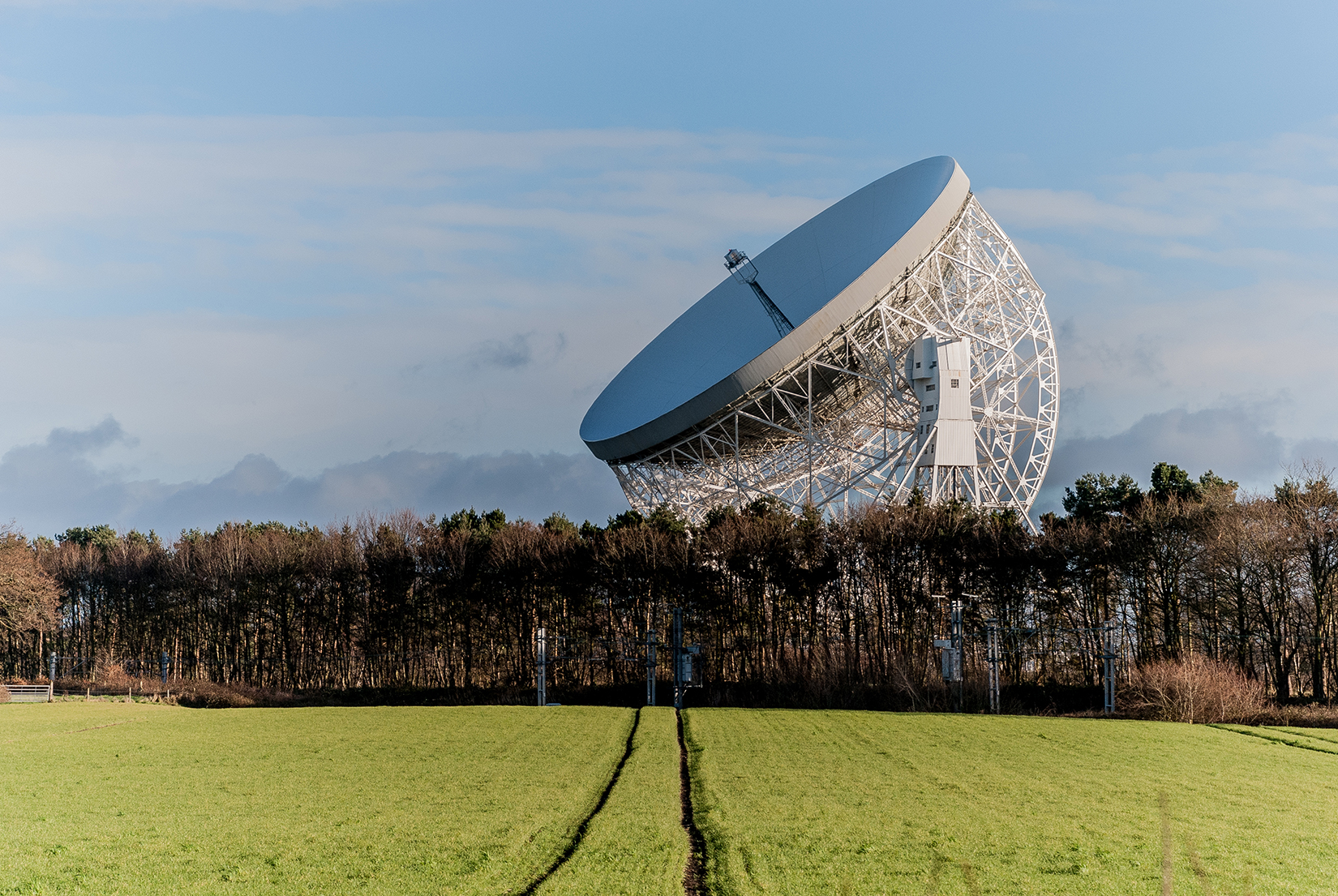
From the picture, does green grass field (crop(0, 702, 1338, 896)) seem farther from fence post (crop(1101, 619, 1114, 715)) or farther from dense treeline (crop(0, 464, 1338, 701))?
dense treeline (crop(0, 464, 1338, 701))

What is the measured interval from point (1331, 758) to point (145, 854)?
2002cm

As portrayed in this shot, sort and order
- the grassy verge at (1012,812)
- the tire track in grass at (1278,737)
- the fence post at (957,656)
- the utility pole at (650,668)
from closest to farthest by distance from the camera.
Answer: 1. the grassy verge at (1012,812)
2. the tire track in grass at (1278,737)
3. the fence post at (957,656)
4. the utility pole at (650,668)

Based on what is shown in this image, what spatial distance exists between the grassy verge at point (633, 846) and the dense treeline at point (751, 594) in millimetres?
18691

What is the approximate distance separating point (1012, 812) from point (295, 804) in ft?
30.8

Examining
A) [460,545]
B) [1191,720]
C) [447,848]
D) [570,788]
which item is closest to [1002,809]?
[570,788]

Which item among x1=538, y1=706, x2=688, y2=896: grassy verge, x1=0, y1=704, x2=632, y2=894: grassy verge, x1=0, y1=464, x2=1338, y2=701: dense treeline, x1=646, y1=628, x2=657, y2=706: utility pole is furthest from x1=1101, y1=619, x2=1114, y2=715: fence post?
x1=538, y1=706, x2=688, y2=896: grassy verge

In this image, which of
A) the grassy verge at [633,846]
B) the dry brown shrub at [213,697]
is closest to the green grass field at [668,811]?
the grassy verge at [633,846]

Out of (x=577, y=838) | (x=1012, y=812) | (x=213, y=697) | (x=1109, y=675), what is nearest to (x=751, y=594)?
(x=1109, y=675)

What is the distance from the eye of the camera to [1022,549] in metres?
36.9

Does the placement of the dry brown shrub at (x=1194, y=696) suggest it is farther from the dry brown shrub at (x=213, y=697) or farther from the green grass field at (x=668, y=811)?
the dry brown shrub at (x=213, y=697)

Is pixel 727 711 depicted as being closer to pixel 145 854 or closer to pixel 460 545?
pixel 460 545

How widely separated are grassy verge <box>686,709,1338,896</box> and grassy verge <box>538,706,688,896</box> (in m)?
0.44

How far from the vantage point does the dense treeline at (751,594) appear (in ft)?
113

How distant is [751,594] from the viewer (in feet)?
128
